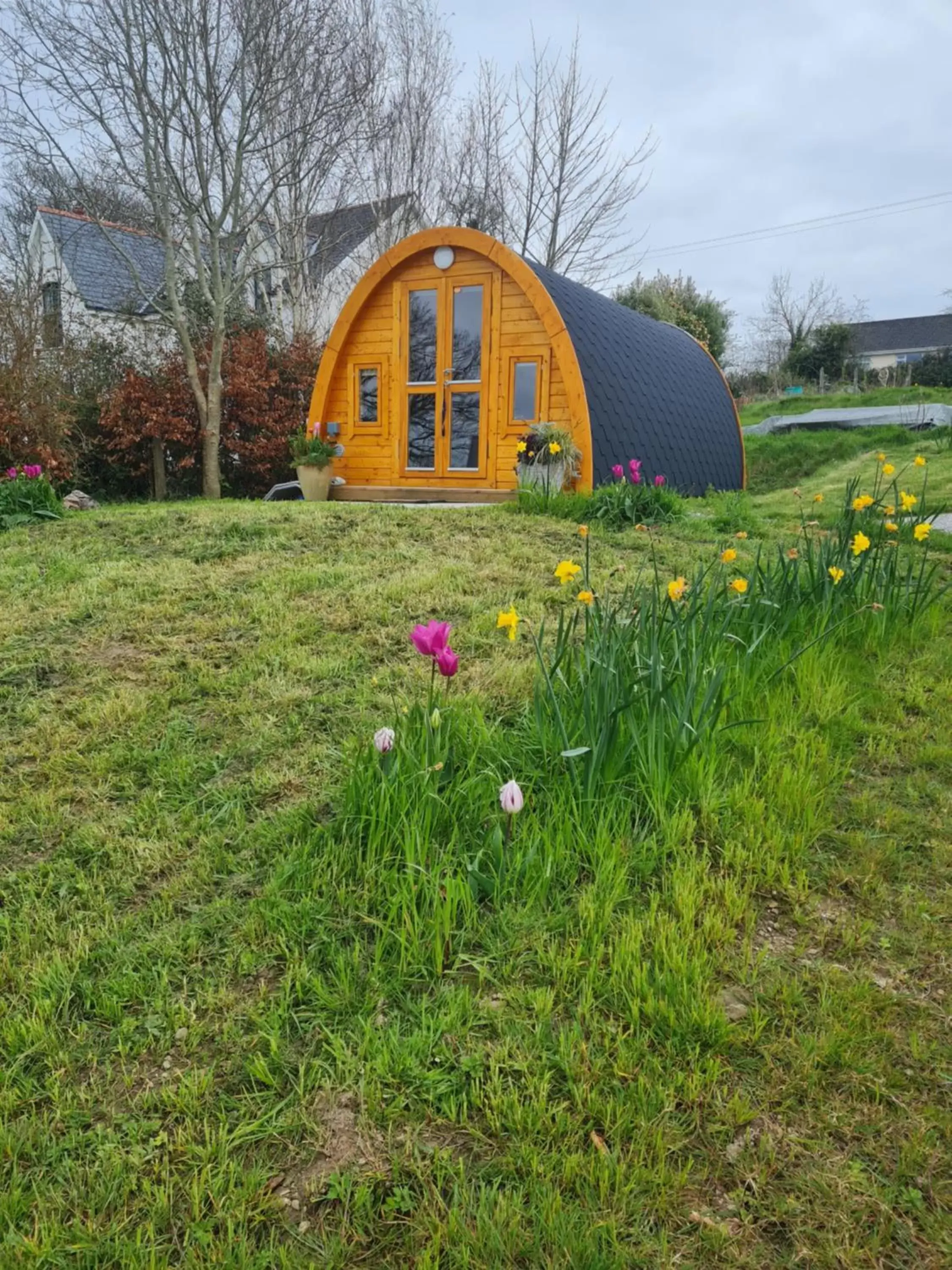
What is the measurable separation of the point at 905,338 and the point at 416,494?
46828 millimetres

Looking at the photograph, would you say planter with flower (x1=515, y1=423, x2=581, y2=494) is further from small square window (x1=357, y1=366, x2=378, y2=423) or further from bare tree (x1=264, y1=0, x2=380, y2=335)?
bare tree (x1=264, y1=0, x2=380, y2=335)

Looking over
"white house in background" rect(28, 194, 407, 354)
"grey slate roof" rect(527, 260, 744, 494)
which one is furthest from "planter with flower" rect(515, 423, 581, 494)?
"white house in background" rect(28, 194, 407, 354)

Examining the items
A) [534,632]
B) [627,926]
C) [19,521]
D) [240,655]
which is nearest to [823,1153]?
[627,926]

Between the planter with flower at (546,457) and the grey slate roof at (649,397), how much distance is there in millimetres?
404

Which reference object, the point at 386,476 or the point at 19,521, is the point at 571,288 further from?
the point at 19,521

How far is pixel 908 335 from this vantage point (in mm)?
45438

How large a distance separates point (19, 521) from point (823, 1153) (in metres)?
7.26

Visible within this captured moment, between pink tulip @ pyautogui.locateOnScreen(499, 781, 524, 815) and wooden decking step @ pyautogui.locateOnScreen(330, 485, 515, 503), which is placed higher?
wooden decking step @ pyautogui.locateOnScreen(330, 485, 515, 503)

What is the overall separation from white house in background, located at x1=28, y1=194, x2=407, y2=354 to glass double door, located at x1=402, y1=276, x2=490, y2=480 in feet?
12.4

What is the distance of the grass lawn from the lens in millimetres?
1186

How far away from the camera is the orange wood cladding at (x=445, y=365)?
8844 millimetres

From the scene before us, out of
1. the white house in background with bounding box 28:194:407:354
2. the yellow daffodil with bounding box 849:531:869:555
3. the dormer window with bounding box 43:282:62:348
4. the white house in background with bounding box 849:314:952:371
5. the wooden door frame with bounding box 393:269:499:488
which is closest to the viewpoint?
the yellow daffodil with bounding box 849:531:869:555

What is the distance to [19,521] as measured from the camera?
263 inches

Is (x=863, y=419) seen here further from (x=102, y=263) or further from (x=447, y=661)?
(x=102, y=263)
